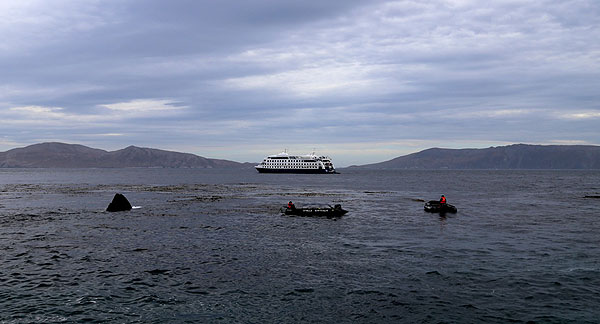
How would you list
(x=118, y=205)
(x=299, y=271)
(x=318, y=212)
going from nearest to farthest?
(x=299, y=271) < (x=318, y=212) < (x=118, y=205)

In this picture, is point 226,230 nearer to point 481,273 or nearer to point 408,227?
point 408,227

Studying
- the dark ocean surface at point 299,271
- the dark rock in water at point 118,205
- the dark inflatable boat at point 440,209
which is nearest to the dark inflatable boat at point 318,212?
the dark ocean surface at point 299,271

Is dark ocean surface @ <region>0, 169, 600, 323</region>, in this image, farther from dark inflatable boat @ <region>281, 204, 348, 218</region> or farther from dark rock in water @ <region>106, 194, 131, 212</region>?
dark rock in water @ <region>106, 194, 131, 212</region>

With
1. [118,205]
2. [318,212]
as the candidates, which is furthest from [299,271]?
[118,205]

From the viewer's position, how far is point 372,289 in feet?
67.7

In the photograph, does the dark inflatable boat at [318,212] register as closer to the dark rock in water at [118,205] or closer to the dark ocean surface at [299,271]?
the dark ocean surface at [299,271]

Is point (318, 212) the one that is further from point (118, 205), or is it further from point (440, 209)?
point (118, 205)

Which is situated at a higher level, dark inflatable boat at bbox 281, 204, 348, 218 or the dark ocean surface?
dark inflatable boat at bbox 281, 204, 348, 218

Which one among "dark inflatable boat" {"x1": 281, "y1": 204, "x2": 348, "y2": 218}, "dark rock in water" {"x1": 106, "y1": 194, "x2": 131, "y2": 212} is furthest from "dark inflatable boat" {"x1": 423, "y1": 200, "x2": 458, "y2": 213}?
"dark rock in water" {"x1": 106, "y1": 194, "x2": 131, "y2": 212}

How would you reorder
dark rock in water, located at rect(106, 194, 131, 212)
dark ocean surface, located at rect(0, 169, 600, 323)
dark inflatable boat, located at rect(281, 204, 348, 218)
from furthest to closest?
dark rock in water, located at rect(106, 194, 131, 212) < dark inflatable boat, located at rect(281, 204, 348, 218) < dark ocean surface, located at rect(0, 169, 600, 323)

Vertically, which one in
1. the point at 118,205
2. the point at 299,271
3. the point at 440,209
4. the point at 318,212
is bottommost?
the point at 299,271

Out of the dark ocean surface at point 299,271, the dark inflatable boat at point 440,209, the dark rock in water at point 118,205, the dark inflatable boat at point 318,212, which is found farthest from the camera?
the dark rock in water at point 118,205

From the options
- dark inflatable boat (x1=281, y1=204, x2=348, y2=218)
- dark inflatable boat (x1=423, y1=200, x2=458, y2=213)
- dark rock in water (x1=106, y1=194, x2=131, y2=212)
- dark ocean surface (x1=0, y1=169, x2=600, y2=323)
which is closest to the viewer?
dark ocean surface (x1=0, y1=169, x2=600, y2=323)

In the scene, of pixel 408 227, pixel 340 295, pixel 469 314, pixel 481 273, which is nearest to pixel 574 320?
pixel 469 314
